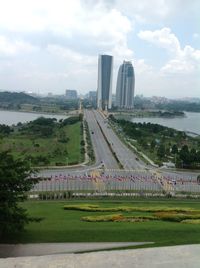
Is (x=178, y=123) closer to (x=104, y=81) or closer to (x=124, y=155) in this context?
(x=104, y=81)

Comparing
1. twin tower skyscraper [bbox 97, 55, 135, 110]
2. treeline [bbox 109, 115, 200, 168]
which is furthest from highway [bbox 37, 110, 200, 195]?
twin tower skyscraper [bbox 97, 55, 135, 110]

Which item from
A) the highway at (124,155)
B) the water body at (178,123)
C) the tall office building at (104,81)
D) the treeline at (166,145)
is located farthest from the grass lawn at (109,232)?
the tall office building at (104,81)

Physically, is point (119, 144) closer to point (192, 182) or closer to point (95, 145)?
point (95, 145)

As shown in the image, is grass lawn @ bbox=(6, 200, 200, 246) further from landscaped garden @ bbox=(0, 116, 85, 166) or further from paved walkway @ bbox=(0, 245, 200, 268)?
landscaped garden @ bbox=(0, 116, 85, 166)

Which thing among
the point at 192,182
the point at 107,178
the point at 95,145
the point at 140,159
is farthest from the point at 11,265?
the point at 95,145

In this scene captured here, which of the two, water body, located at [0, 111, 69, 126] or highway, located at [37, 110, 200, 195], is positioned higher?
water body, located at [0, 111, 69, 126]

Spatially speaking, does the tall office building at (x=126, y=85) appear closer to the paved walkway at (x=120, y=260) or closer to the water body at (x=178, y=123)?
the water body at (x=178, y=123)
